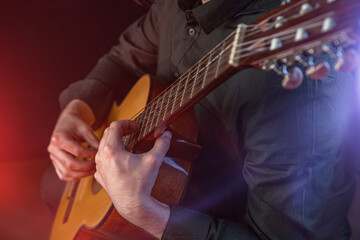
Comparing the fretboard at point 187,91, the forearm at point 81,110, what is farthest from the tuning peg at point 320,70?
the forearm at point 81,110

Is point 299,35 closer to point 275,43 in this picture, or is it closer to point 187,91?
point 275,43

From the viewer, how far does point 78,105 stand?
1379 millimetres

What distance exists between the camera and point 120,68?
1504 millimetres

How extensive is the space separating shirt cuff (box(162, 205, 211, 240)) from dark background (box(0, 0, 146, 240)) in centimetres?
116

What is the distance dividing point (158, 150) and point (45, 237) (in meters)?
1.25

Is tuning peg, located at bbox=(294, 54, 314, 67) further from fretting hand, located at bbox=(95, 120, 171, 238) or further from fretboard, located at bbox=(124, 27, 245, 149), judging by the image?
fretting hand, located at bbox=(95, 120, 171, 238)

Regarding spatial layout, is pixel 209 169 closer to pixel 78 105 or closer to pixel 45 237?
pixel 78 105

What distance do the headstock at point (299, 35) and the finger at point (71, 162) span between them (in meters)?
0.69

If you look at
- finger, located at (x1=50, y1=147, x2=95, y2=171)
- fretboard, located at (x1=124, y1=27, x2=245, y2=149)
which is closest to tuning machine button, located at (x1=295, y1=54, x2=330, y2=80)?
fretboard, located at (x1=124, y1=27, x2=245, y2=149)

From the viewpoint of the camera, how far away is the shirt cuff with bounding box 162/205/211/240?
849mm

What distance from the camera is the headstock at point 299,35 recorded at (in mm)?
460

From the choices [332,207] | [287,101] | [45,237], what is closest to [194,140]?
[287,101]

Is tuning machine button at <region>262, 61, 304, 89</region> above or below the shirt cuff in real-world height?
above

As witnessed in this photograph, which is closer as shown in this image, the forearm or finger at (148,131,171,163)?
finger at (148,131,171,163)
